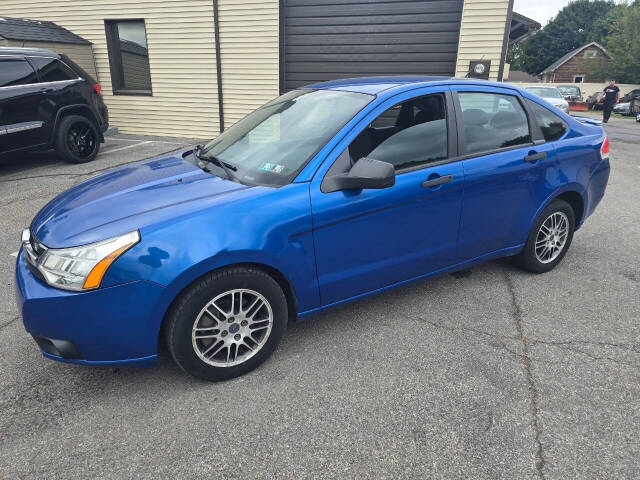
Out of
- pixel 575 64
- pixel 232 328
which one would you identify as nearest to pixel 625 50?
pixel 575 64

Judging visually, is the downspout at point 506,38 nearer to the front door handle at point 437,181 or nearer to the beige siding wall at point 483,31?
the beige siding wall at point 483,31

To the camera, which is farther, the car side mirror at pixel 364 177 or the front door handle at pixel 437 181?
the front door handle at pixel 437 181

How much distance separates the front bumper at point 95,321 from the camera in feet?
7.09

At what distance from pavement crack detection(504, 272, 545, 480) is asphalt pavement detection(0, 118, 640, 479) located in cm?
1

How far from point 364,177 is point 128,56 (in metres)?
11.2

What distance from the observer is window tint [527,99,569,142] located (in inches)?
141

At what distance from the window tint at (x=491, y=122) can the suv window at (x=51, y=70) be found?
686 centimetres

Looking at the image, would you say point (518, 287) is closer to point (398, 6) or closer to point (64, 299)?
point (64, 299)

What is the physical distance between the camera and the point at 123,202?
254 centimetres

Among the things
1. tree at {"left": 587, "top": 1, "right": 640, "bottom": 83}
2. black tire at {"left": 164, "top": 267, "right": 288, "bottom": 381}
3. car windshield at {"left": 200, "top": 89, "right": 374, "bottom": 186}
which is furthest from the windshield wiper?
tree at {"left": 587, "top": 1, "right": 640, "bottom": 83}

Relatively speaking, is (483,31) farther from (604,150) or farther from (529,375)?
(529,375)

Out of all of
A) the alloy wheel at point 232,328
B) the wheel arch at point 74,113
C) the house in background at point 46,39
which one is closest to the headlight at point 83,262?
the alloy wheel at point 232,328

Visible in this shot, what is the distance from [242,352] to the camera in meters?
2.63

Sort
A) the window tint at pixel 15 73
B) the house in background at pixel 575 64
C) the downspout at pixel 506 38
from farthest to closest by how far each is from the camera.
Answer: the house in background at pixel 575 64 → the downspout at pixel 506 38 → the window tint at pixel 15 73
